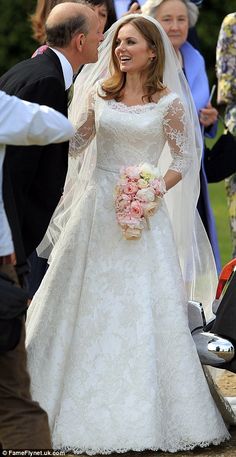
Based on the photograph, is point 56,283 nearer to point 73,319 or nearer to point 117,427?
point 73,319

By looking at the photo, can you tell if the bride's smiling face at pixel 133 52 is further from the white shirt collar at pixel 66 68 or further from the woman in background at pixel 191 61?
the woman in background at pixel 191 61

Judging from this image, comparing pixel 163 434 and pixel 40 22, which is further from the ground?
pixel 40 22

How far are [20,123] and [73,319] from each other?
67.9 inches

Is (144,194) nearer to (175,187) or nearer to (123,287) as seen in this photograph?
(123,287)

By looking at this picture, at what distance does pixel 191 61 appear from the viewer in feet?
27.3

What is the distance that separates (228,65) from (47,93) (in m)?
3.58

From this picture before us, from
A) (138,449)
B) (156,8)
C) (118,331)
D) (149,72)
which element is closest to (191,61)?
(156,8)

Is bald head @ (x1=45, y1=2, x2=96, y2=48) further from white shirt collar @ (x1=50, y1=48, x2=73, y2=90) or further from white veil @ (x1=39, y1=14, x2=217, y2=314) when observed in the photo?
white veil @ (x1=39, y1=14, x2=217, y2=314)

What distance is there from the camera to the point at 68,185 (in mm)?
6293

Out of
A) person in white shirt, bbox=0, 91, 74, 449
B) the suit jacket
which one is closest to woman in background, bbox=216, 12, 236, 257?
the suit jacket

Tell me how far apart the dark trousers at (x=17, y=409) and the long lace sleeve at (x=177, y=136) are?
1697 mm

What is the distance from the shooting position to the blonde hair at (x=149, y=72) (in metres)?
6.11

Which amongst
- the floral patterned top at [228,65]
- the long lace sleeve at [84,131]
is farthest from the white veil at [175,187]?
the floral patterned top at [228,65]

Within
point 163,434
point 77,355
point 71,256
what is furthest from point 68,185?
point 163,434
